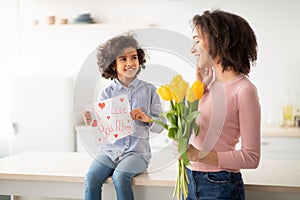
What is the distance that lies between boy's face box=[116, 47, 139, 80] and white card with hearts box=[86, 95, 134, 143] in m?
0.08

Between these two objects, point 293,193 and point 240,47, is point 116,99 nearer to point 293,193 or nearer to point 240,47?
point 240,47

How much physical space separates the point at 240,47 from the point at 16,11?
286 cm

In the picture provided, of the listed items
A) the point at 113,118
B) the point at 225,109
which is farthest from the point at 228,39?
the point at 113,118

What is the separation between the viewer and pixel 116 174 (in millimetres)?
1703

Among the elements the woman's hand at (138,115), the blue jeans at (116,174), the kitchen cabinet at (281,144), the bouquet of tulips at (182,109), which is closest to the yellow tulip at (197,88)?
the bouquet of tulips at (182,109)

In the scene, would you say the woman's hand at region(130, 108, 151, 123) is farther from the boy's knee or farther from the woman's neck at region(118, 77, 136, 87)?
the boy's knee

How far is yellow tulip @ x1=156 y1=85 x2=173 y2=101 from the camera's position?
143 centimetres

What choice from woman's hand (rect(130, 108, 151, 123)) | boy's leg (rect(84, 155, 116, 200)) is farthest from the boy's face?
boy's leg (rect(84, 155, 116, 200))

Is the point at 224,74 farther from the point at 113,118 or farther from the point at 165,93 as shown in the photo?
the point at 113,118

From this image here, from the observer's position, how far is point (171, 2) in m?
3.71

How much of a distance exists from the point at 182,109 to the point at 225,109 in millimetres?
134

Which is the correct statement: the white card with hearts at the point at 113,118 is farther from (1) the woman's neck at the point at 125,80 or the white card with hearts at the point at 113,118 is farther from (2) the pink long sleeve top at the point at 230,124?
(2) the pink long sleeve top at the point at 230,124

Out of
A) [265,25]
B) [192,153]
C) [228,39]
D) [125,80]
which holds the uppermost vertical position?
[265,25]

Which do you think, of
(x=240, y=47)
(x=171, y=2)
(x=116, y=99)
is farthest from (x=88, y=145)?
(x=171, y=2)
